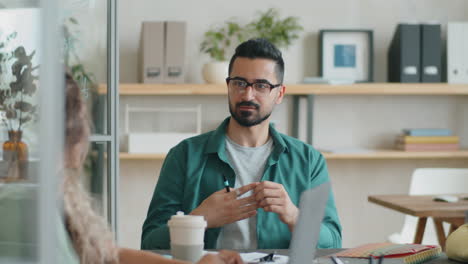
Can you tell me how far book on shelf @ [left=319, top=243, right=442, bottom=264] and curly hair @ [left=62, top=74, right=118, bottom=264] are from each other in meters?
0.63

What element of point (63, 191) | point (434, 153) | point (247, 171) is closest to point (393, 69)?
point (434, 153)

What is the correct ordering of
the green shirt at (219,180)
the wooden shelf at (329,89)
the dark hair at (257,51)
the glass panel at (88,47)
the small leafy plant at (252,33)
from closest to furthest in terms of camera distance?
the glass panel at (88,47) → the green shirt at (219,180) → the dark hair at (257,51) → the wooden shelf at (329,89) → the small leafy plant at (252,33)

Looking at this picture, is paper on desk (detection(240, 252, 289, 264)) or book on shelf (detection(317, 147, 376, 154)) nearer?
paper on desk (detection(240, 252, 289, 264))

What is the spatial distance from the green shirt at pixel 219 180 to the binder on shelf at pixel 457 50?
194 cm

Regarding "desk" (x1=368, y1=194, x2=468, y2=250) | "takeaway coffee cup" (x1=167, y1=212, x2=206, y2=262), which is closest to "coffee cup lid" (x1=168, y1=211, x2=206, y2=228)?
"takeaway coffee cup" (x1=167, y1=212, x2=206, y2=262)

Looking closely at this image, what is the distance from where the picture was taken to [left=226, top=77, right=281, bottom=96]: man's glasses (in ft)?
Result: 6.22

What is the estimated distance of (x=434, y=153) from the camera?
3.58 metres

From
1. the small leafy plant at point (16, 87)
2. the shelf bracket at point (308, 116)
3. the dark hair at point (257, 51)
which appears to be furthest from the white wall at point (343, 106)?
the small leafy plant at point (16, 87)

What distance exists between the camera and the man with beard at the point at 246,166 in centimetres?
181

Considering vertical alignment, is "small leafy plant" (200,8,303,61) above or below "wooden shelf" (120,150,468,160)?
above

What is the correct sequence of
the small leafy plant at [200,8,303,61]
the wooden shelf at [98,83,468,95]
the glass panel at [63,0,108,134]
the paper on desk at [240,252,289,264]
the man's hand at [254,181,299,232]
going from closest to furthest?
the glass panel at [63,0,108,134]
the paper on desk at [240,252,289,264]
the man's hand at [254,181,299,232]
the wooden shelf at [98,83,468,95]
the small leafy plant at [200,8,303,61]

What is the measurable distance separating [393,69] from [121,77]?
1598 mm

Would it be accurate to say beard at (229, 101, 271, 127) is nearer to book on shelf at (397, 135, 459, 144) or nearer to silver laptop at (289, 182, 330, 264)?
silver laptop at (289, 182, 330, 264)

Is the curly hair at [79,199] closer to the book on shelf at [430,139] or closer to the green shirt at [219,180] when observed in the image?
the green shirt at [219,180]
